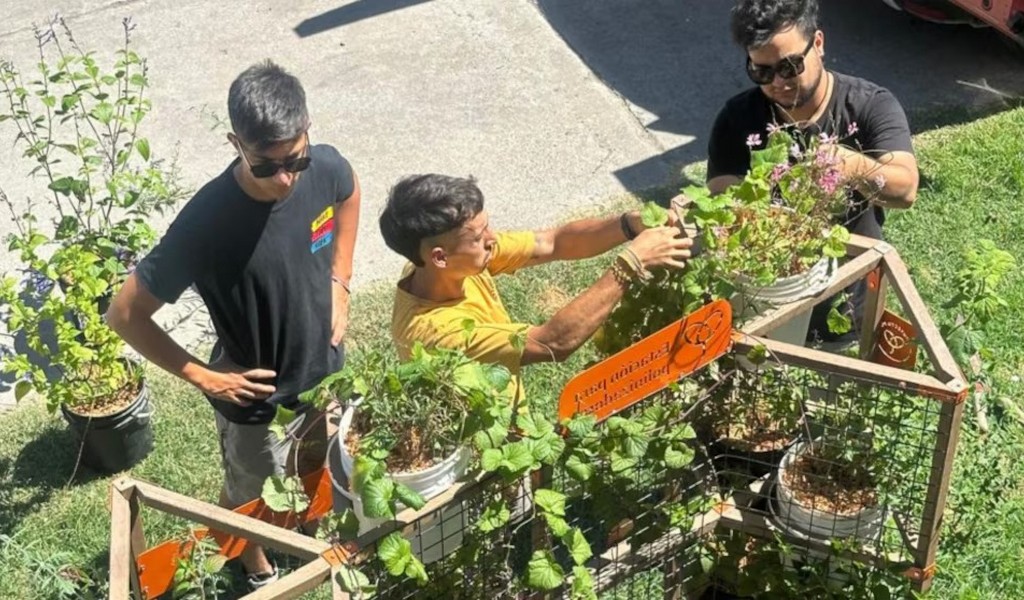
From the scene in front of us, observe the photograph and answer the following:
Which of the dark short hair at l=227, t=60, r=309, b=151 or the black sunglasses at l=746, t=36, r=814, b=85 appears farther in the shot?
the black sunglasses at l=746, t=36, r=814, b=85

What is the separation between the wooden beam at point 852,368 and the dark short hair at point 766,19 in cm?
106

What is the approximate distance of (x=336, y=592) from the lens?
8.86 feet

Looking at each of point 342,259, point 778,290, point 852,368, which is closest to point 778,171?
point 778,290

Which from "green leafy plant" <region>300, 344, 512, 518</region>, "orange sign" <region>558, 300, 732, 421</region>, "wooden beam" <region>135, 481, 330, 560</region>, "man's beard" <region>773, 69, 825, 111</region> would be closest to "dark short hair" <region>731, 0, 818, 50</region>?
"man's beard" <region>773, 69, 825, 111</region>

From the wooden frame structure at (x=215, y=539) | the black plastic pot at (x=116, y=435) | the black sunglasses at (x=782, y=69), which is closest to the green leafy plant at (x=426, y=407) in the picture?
the wooden frame structure at (x=215, y=539)

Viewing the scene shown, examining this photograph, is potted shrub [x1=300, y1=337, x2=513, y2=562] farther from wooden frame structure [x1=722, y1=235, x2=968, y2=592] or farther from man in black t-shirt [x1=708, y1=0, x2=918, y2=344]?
man in black t-shirt [x1=708, y1=0, x2=918, y2=344]

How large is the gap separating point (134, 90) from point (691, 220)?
16.0 ft

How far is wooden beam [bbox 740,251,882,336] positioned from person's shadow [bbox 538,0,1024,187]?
3.19 m

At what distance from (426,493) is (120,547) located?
0.66 m

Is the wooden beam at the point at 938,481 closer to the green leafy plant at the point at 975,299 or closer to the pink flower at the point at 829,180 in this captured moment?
the green leafy plant at the point at 975,299

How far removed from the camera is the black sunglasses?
372cm

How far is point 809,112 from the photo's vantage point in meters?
3.84

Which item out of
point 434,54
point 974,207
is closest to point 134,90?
point 434,54

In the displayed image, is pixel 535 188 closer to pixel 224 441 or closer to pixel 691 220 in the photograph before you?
pixel 224 441
